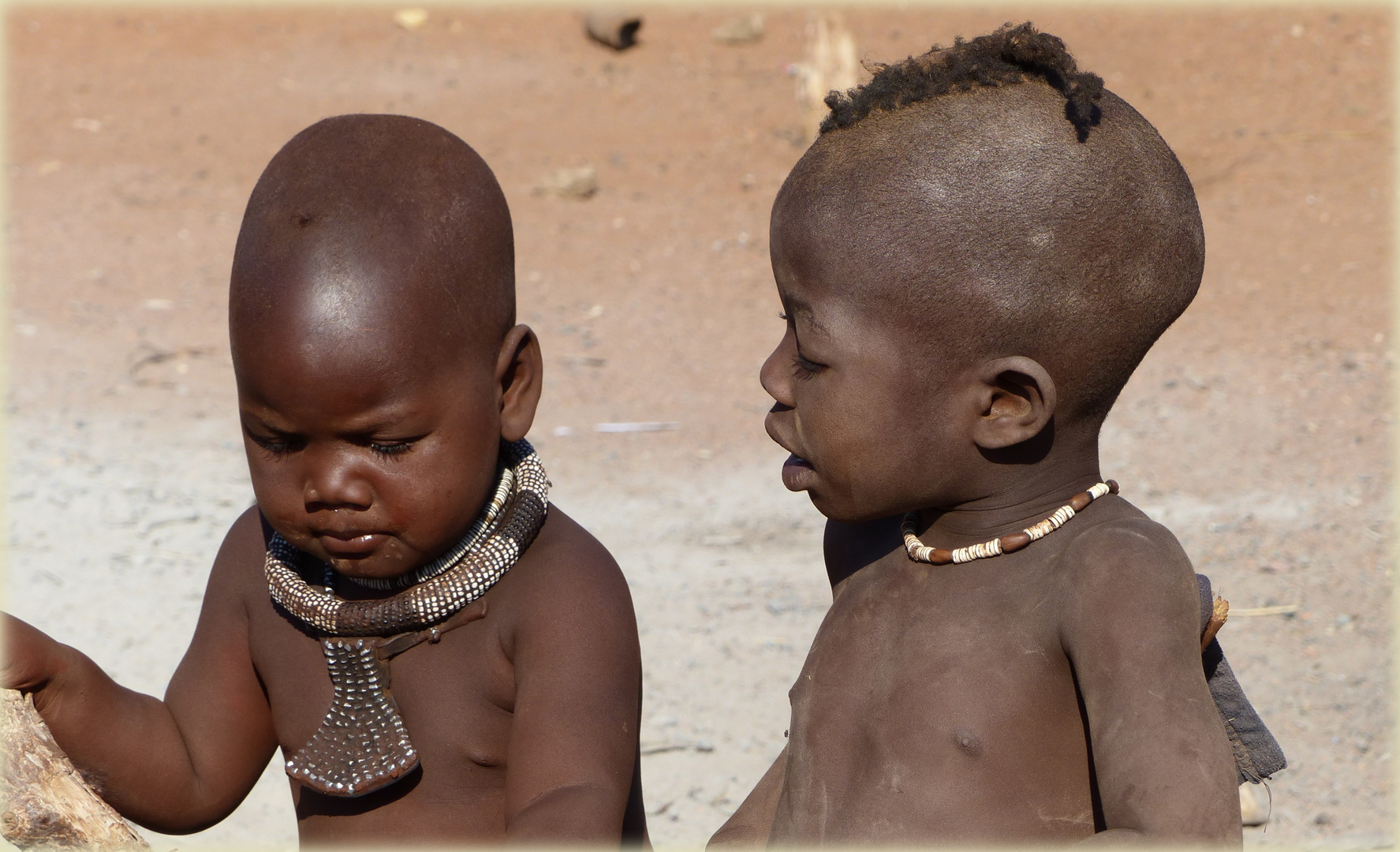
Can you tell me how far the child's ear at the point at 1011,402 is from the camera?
5.90 feet

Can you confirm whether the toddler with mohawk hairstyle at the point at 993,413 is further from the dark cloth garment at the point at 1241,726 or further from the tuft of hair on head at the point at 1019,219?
the dark cloth garment at the point at 1241,726

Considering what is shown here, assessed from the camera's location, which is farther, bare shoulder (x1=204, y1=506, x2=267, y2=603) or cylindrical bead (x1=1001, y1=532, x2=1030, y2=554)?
bare shoulder (x1=204, y1=506, x2=267, y2=603)

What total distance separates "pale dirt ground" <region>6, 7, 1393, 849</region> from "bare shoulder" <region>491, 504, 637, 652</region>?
1.68 meters

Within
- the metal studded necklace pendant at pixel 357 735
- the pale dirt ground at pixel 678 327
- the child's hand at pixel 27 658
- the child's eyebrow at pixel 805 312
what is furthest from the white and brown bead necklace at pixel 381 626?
the pale dirt ground at pixel 678 327

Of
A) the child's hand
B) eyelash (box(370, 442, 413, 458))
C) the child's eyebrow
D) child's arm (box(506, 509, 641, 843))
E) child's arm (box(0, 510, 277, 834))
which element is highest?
the child's eyebrow

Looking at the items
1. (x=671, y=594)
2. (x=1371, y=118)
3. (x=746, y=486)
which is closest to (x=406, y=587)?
(x=671, y=594)

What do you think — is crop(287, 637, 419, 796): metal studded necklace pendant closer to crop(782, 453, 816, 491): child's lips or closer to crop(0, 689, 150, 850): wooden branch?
crop(0, 689, 150, 850): wooden branch

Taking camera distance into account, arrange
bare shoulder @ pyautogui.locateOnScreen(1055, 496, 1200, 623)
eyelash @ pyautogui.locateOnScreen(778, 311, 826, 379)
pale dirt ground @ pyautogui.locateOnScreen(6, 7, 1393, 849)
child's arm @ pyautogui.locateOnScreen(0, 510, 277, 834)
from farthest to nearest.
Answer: pale dirt ground @ pyautogui.locateOnScreen(6, 7, 1393, 849), child's arm @ pyautogui.locateOnScreen(0, 510, 277, 834), eyelash @ pyautogui.locateOnScreen(778, 311, 826, 379), bare shoulder @ pyautogui.locateOnScreen(1055, 496, 1200, 623)

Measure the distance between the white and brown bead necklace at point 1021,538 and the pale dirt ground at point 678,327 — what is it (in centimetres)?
201

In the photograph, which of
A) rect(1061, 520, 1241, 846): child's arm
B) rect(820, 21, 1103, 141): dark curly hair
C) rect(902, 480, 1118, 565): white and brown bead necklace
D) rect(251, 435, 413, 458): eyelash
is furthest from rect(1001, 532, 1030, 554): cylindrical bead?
rect(251, 435, 413, 458): eyelash

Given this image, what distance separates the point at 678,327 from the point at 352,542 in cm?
588

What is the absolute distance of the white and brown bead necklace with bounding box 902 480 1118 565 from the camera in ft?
6.18

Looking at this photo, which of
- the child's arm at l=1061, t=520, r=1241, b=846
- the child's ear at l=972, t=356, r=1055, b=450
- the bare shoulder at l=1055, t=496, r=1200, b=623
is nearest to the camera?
the child's arm at l=1061, t=520, r=1241, b=846

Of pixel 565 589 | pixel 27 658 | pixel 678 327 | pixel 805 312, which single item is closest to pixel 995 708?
pixel 805 312
